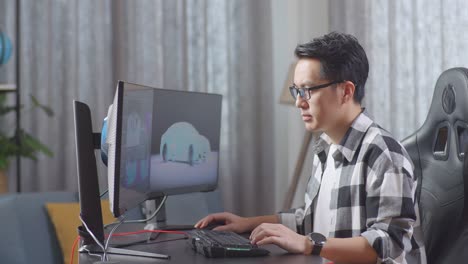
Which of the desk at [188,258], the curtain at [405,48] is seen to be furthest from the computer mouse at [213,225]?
the curtain at [405,48]

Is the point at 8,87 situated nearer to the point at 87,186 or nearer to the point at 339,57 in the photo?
the point at 87,186

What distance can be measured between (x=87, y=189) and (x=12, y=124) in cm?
269

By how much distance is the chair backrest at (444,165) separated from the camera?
5.95 feet

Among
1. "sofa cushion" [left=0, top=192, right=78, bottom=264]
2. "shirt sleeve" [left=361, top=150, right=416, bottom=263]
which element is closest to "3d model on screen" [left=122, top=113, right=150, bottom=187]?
"shirt sleeve" [left=361, top=150, right=416, bottom=263]

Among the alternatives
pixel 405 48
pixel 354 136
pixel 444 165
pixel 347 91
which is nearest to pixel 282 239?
pixel 354 136

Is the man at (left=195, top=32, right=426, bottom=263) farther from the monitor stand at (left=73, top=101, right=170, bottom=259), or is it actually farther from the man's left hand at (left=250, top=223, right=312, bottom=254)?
the monitor stand at (left=73, top=101, right=170, bottom=259)

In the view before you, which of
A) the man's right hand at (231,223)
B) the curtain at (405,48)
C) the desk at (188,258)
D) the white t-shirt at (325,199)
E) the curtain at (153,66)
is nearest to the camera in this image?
the desk at (188,258)

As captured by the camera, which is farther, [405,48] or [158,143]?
[405,48]

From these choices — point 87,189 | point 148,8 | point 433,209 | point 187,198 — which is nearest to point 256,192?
point 187,198

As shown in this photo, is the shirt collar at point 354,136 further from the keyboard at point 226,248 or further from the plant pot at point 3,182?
the plant pot at point 3,182

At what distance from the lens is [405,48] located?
12.1 ft

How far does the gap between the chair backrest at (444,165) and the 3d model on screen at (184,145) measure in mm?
692

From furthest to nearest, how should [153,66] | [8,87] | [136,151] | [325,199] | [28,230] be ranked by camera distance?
[153,66]
[8,87]
[28,230]
[325,199]
[136,151]

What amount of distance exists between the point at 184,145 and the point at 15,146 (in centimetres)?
190
